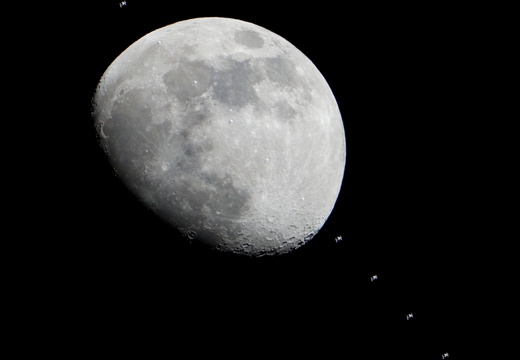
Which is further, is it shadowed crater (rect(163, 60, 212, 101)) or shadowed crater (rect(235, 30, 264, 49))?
shadowed crater (rect(235, 30, 264, 49))

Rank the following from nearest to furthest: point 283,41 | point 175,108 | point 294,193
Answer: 1. point 175,108
2. point 294,193
3. point 283,41

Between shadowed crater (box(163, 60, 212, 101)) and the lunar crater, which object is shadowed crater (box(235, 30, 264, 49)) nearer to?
the lunar crater

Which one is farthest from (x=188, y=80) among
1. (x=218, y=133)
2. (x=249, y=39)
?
(x=249, y=39)

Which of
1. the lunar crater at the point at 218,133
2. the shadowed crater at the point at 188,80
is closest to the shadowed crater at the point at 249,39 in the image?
the lunar crater at the point at 218,133

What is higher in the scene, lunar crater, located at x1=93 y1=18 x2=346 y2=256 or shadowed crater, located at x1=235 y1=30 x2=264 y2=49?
shadowed crater, located at x1=235 y1=30 x2=264 y2=49

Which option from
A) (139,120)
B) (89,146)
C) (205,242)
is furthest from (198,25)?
(205,242)

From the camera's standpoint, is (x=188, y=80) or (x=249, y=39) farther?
(x=249, y=39)

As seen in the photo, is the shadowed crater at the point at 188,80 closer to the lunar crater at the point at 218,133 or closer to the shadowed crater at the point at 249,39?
the lunar crater at the point at 218,133

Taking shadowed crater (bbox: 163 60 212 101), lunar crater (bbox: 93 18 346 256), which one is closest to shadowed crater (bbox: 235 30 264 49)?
lunar crater (bbox: 93 18 346 256)

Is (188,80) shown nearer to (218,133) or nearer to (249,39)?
(218,133)

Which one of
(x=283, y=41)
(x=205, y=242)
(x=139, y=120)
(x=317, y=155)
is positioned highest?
(x=283, y=41)

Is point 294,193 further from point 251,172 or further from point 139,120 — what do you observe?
point 139,120
